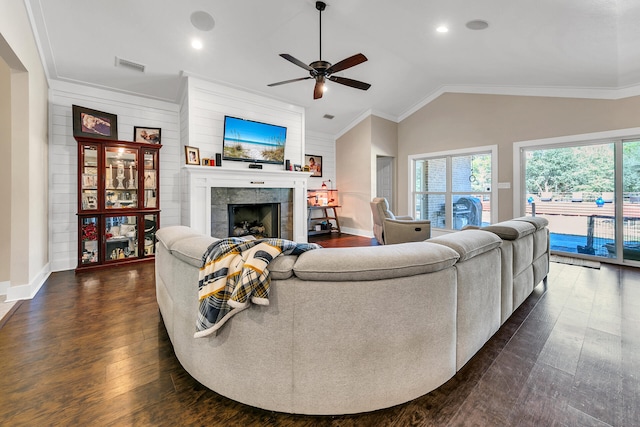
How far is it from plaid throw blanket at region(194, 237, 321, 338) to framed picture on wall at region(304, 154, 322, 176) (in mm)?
5866

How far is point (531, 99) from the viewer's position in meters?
4.81

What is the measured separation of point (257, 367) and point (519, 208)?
547cm

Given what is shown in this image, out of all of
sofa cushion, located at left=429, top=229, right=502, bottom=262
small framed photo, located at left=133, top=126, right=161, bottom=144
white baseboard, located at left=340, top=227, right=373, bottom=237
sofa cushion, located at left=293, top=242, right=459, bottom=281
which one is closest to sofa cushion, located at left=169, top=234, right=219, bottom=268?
Answer: sofa cushion, located at left=293, top=242, right=459, bottom=281

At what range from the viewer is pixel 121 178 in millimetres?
4199

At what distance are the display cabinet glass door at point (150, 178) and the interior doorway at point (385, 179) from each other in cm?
503

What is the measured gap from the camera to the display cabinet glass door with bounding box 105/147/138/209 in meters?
4.10

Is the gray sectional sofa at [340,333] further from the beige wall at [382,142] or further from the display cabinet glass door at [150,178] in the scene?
the beige wall at [382,142]

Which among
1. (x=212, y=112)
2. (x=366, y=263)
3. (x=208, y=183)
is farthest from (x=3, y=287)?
(x=366, y=263)

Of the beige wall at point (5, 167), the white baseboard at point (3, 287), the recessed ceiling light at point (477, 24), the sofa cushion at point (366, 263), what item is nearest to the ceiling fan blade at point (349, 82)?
the recessed ceiling light at point (477, 24)

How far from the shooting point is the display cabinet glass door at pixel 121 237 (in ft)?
13.5

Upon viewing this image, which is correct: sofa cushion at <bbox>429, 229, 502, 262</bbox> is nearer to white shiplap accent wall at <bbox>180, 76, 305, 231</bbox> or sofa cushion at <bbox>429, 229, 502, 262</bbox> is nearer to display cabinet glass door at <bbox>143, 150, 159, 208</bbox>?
white shiplap accent wall at <bbox>180, 76, 305, 231</bbox>

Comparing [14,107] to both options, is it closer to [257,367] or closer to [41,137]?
[41,137]

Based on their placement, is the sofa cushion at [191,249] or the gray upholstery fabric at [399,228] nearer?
the sofa cushion at [191,249]

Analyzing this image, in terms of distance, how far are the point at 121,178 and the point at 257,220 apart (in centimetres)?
246
